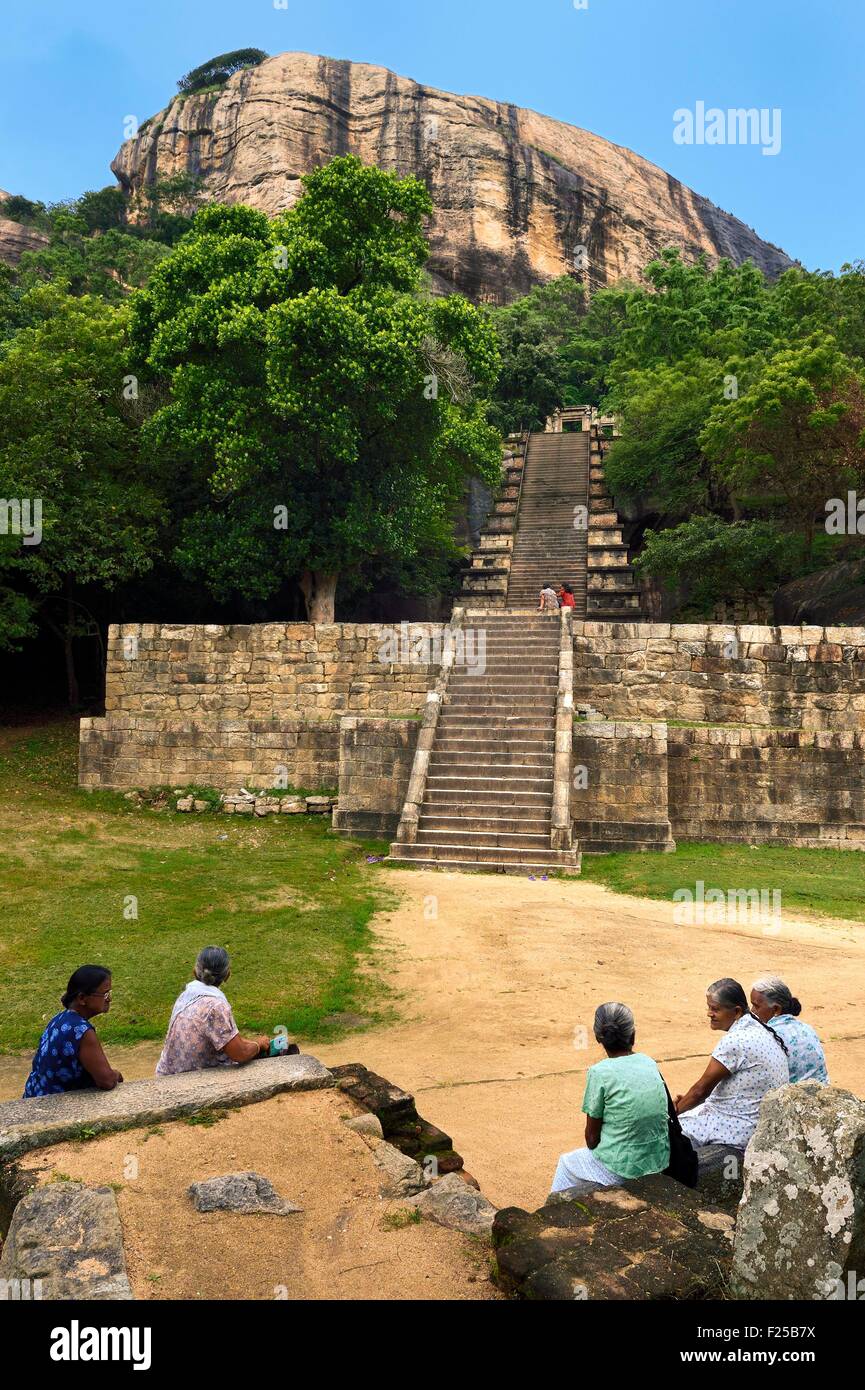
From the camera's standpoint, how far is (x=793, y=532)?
78.8ft

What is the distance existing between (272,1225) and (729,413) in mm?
21476

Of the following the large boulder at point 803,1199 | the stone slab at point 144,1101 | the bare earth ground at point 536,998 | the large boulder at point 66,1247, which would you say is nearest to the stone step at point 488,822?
the bare earth ground at point 536,998

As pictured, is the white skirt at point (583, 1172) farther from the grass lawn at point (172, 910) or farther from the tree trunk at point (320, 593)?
the tree trunk at point (320, 593)

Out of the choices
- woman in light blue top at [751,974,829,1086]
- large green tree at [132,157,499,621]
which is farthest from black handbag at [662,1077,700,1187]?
large green tree at [132,157,499,621]

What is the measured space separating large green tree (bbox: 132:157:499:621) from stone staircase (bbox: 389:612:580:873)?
4718 mm

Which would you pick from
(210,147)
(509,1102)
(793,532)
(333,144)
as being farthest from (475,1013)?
(210,147)

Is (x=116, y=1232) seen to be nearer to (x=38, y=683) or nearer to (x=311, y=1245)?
(x=311, y=1245)

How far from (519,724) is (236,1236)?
1323 centimetres

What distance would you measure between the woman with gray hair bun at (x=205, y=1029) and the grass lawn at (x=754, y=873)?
806 centimetres

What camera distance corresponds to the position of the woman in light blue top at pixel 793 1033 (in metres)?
4.90

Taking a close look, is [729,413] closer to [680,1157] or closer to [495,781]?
[495,781]

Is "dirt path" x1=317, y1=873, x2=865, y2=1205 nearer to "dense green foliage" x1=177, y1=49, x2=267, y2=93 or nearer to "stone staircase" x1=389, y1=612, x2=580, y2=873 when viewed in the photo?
"stone staircase" x1=389, y1=612, x2=580, y2=873

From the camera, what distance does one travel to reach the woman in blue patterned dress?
517 centimetres

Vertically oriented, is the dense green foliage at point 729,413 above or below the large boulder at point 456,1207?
above
